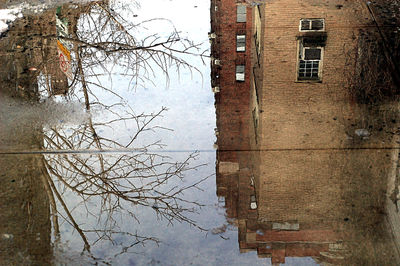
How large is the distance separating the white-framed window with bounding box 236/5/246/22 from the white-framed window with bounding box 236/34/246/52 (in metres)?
0.57

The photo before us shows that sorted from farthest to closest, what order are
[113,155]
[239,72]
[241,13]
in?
[241,13]
[239,72]
[113,155]

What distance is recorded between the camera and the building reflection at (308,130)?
3.35 meters

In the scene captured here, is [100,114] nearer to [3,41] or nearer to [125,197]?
[125,197]

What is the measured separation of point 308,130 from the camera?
443 cm

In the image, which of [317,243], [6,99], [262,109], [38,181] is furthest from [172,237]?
[6,99]

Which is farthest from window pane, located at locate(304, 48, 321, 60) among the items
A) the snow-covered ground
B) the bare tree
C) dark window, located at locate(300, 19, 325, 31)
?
the snow-covered ground

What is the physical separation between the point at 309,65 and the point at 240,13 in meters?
2.01

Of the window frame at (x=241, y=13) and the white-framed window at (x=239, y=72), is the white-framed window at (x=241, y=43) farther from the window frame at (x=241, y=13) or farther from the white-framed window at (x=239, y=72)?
the window frame at (x=241, y=13)

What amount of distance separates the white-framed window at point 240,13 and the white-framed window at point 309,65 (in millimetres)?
1431

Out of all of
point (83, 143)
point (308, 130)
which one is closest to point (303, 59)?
point (308, 130)

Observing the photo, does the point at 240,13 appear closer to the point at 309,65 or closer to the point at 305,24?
the point at 305,24

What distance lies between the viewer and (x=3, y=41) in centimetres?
631

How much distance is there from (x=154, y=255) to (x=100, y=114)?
2.11 metres

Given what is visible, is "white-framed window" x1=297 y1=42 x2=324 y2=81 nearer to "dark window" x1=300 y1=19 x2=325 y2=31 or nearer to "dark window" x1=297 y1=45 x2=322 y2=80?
"dark window" x1=297 y1=45 x2=322 y2=80
